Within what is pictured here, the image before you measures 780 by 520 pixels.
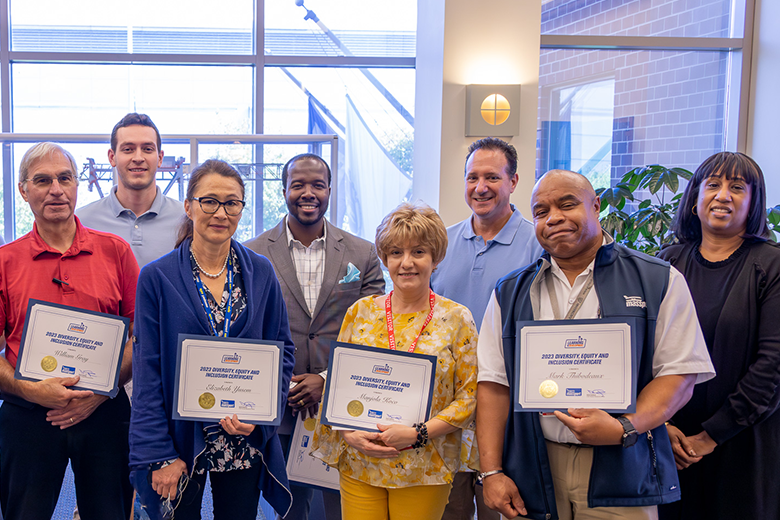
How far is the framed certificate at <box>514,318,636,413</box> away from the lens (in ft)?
4.80

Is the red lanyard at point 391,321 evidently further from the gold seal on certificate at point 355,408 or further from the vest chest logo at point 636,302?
the vest chest logo at point 636,302

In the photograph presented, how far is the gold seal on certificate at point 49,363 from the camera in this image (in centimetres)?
182

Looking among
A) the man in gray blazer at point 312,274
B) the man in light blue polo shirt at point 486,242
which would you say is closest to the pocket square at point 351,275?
the man in gray blazer at point 312,274

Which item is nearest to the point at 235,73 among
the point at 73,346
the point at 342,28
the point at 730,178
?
the point at 342,28

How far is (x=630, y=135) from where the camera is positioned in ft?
16.3

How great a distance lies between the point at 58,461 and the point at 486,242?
1.88 meters

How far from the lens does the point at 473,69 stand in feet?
13.7

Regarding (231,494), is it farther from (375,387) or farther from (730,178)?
(730,178)

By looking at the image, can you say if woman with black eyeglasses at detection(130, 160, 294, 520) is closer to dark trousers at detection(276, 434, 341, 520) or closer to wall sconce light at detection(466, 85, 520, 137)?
dark trousers at detection(276, 434, 341, 520)

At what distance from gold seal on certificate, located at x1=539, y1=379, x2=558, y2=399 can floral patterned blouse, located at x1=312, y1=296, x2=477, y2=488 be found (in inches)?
12.3

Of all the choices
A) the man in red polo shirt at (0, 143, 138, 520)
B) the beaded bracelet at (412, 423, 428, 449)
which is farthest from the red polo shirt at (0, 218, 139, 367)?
the beaded bracelet at (412, 423, 428, 449)

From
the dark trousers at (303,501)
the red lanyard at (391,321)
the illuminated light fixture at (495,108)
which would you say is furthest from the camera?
the illuminated light fixture at (495,108)

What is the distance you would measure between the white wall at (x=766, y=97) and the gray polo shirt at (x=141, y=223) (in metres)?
4.92

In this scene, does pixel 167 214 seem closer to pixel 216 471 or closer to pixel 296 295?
pixel 296 295
